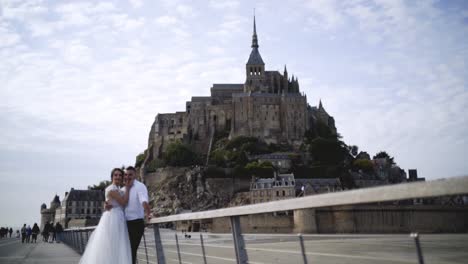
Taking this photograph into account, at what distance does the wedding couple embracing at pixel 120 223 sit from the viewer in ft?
15.6

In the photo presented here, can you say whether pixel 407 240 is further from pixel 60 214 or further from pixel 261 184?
pixel 60 214

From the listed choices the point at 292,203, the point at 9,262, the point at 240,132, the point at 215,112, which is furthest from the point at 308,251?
the point at 215,112

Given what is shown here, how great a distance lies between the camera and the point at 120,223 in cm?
499

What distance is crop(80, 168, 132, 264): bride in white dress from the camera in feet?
15.5

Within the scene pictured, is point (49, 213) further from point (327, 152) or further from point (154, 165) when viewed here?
point (327, 152)

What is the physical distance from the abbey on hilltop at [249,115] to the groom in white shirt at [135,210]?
64.2 meters

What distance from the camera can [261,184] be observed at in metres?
53.0

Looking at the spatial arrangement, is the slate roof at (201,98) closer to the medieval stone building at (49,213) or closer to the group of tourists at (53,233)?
the medieval stone building at (49,213)

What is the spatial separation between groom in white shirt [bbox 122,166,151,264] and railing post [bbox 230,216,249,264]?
1999 millimetres

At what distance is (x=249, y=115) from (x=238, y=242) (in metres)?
68.8

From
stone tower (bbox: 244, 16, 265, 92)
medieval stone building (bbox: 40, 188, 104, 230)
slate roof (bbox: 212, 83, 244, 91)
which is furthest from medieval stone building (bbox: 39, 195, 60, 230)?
stone tower (bbox: 244, 16, 265, 92)

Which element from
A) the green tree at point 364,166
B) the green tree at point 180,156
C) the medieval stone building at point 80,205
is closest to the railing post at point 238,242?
the green tree at point 364,166

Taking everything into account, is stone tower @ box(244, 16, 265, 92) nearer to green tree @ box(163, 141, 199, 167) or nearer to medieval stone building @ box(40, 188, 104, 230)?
green tree @ box(163, 141, 199, 167)

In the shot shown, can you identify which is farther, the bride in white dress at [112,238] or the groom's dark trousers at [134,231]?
the groom's dark trousers at [134,231]
